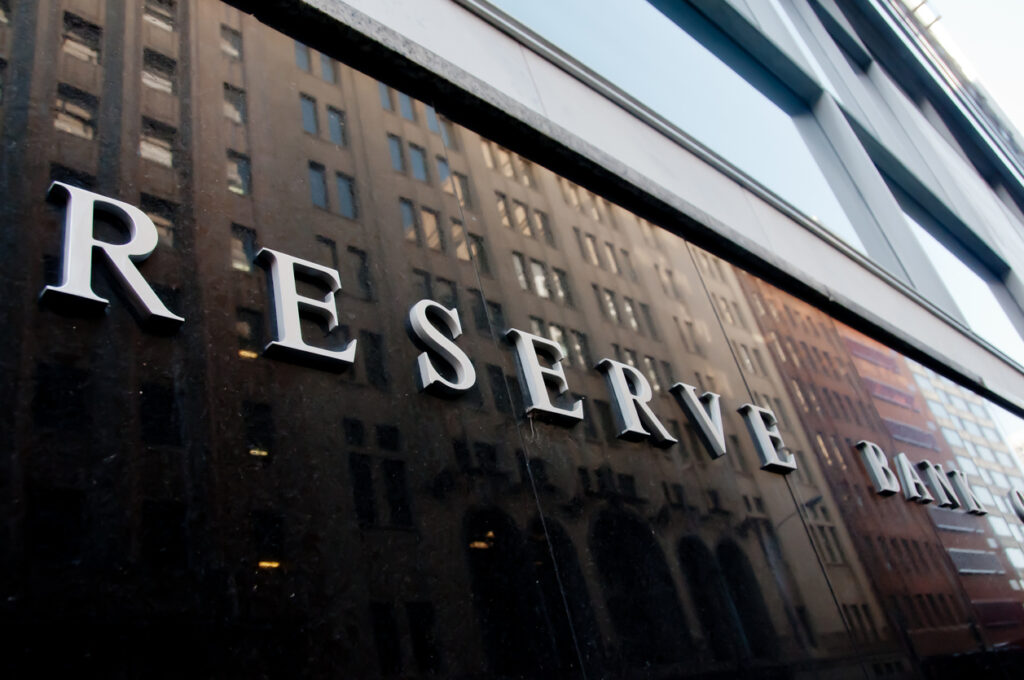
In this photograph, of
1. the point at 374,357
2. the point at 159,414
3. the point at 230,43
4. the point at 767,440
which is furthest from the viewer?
the point at 767,440

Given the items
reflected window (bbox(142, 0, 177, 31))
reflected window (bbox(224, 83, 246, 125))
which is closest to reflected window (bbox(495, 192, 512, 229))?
reflected window (bbox(224, 83, 246, 125))

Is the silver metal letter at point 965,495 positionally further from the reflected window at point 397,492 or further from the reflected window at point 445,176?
the reflected window at point 397,492

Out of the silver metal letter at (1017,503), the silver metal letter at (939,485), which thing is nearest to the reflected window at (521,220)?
the silver metal letter at (939,485)

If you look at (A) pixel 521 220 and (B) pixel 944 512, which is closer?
(A) pixel 521 220

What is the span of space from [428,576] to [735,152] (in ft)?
22.4

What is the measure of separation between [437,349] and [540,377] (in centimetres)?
67

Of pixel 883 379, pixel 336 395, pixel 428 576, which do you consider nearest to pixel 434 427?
pixel 336 395

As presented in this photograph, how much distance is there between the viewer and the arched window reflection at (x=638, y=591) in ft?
11.2

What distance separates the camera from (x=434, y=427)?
3.30 meters

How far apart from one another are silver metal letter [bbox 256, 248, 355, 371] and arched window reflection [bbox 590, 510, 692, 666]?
61.0 inches

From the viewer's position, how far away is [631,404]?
437cm

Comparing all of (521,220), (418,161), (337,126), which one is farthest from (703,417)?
(337,126)

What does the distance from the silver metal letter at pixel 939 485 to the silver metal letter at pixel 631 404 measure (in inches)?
155

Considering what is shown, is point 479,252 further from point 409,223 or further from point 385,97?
point 385,97
